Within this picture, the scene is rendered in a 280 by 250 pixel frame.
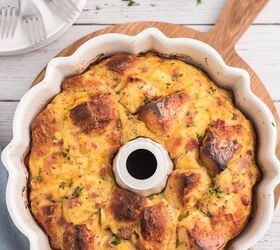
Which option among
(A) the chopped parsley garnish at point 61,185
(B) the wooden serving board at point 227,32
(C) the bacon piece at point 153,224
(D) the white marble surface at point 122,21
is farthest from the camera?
(D) the white marble surface at point 122,21

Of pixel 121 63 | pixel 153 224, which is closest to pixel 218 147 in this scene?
pixel 153 224

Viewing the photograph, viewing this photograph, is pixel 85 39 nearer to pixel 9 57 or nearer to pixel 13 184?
pixel 9 57

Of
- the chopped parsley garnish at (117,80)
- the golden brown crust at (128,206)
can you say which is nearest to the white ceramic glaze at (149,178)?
the golden brown crust at (128,206)

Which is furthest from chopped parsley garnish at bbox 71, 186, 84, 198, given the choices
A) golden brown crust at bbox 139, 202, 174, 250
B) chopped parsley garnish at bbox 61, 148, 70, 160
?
golden brown crust at bbox 139, 202, 174, 250

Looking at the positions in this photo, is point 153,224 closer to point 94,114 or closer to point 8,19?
point 94,114

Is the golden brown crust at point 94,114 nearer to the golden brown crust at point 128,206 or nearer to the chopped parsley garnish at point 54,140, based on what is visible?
the chopped parsley garnish at point 54,140

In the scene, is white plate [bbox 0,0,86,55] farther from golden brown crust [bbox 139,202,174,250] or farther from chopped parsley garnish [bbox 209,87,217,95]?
golden brown crust [bbox 139,202,174,250]
